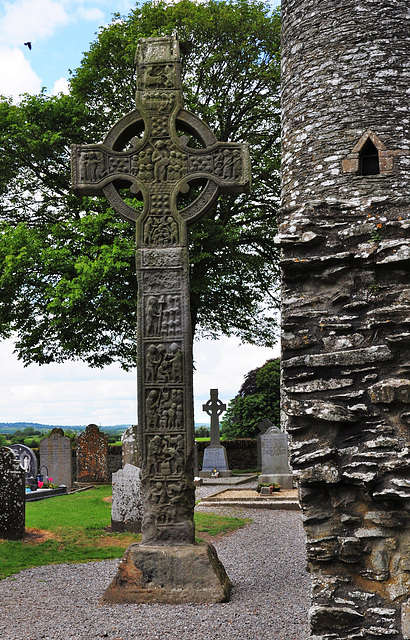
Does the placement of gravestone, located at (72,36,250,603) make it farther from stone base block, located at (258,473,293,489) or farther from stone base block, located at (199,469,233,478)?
stone base block, located at (199,469,233,478)

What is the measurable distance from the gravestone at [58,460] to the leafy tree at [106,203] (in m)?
2.59

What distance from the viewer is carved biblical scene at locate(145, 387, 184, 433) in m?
5.80

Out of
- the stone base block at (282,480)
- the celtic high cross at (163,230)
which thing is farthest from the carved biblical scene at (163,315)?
the stone base block at (282,480)

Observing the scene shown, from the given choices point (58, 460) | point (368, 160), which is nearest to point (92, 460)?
point (58, 460)

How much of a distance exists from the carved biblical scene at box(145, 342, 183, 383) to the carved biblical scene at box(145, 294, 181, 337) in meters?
0.15

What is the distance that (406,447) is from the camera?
9.79 feet

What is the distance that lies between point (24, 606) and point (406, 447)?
4113mm

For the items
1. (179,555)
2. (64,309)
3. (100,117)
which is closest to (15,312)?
(64,309)

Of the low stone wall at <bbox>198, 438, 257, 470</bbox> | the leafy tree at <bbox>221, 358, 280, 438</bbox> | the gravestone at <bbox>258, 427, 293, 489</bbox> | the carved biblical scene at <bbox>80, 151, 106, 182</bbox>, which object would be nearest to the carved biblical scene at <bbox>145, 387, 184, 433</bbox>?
the carved biblical scene at <bbox>80, 151, 106, 182</bbox>

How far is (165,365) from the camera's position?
587cm

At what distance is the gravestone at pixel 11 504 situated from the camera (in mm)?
8703

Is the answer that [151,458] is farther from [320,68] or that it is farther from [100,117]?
[100,117]

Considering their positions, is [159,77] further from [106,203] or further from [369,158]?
[106,203]

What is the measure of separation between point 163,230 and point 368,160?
26.0 feet
